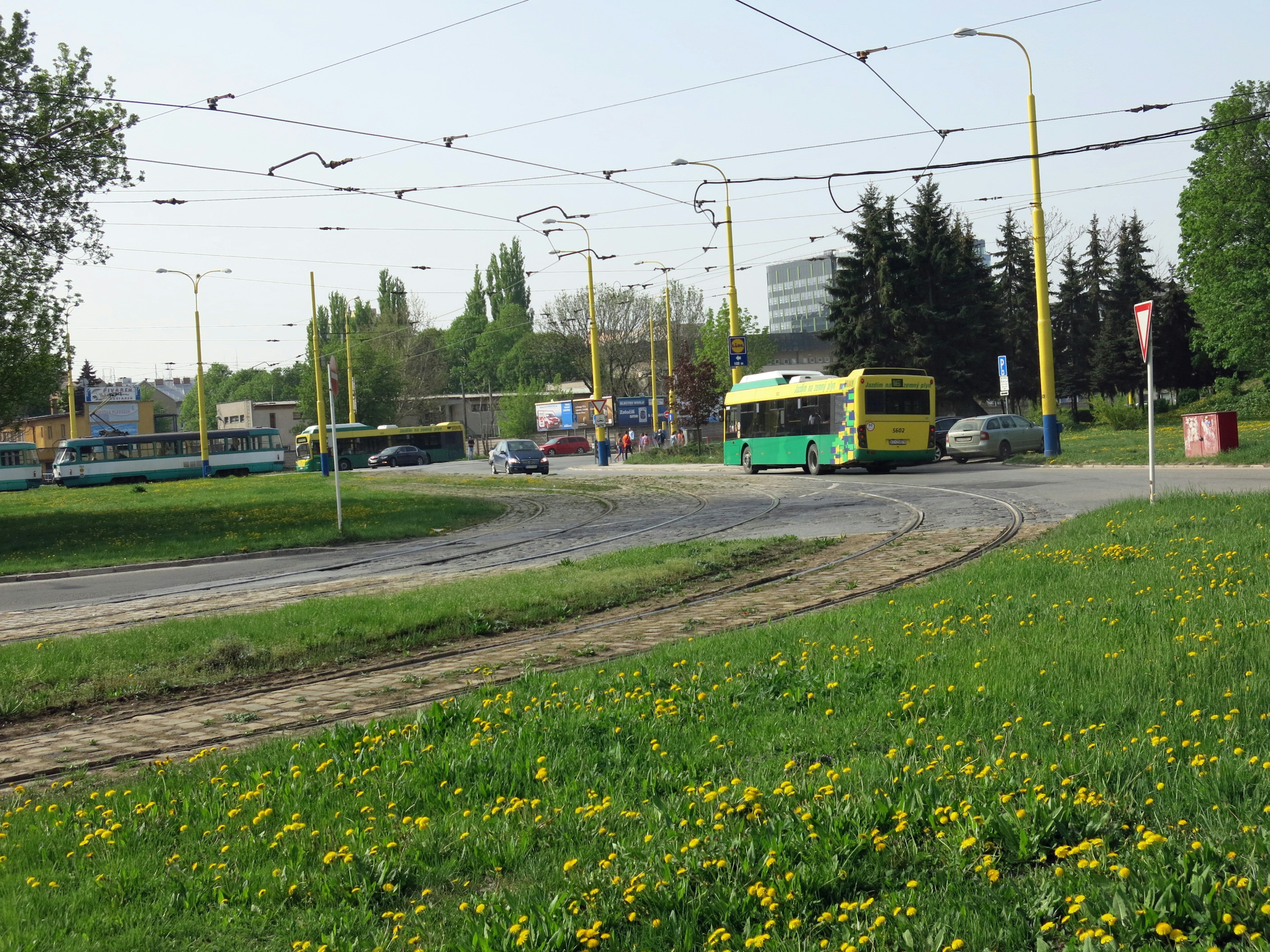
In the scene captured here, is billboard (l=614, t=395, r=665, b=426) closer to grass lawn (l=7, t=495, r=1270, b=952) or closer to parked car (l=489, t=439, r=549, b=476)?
parked car (l=489, t=439, r=549, b=476)

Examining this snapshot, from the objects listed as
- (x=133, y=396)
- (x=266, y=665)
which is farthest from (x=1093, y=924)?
(x=133, y=396)

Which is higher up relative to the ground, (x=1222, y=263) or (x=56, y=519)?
(x=1222, y=263)

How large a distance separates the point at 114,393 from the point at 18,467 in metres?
62.8

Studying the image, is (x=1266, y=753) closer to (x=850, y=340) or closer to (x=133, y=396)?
→ (x=850, y=340)

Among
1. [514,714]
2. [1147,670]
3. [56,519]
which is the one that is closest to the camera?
[1147,670]

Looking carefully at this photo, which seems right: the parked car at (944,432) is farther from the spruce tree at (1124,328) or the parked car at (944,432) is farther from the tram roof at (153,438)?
the tram roof at (153,438)

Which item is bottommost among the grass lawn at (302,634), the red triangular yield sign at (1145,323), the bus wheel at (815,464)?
the grass lawn at (302,634)

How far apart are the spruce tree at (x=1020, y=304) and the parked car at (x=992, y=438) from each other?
2930cm

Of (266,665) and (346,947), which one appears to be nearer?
(346,947)

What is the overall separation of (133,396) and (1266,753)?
13359 centimetres

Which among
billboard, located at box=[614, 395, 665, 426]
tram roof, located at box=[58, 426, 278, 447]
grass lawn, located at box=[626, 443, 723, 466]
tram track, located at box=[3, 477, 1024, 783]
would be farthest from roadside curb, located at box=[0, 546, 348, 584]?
billboard, located at box=[614, 395, 665, 426]

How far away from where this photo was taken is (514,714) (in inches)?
258

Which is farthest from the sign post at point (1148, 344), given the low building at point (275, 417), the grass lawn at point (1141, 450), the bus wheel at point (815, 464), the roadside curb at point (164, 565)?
the low building at point (275, 417)

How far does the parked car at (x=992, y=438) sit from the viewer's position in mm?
38219
